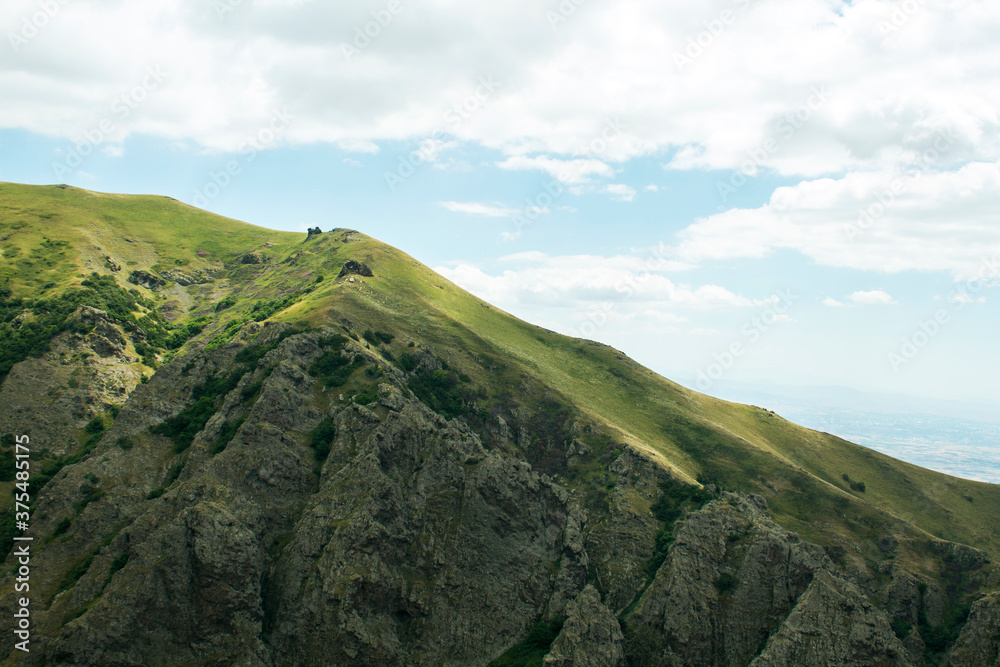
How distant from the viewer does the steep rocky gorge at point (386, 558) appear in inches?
3009

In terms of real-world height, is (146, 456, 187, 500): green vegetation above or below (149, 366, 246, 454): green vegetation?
below

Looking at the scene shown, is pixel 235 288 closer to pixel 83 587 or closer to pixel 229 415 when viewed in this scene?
pixel 229 415

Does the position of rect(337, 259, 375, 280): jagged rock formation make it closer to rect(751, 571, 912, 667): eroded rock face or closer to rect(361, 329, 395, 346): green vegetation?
rect(361, 329, 395, 346): green vegetation

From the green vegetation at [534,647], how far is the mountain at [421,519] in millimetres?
399

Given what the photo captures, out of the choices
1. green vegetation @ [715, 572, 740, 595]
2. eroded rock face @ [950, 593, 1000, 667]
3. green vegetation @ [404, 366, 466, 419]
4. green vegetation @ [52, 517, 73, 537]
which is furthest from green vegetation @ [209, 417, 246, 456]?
eroded rock face @ [950, 593, 1000, 667]

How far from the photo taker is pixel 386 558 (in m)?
84.9

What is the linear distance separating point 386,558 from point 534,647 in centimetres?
2474

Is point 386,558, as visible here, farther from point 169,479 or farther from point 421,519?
point 169,479

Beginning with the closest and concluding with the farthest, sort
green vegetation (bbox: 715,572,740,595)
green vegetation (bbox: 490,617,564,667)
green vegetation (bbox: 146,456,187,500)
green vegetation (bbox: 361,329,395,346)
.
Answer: green vegetation (bbox: 490,617,564,667), green vegetation (bbox: 715,572,740,595), green vegetation (bbox: 146,456,187,500), green vegetation (bbox: 361,329,395,346)

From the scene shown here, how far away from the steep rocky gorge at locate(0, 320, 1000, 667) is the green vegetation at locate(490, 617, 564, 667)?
877 mm

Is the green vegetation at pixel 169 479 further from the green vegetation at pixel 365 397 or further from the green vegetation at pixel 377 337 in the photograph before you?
the green vegetation at pixel 377 337

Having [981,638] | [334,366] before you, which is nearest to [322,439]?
[334,366]

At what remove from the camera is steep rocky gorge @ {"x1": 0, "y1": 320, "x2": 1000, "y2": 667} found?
76438mm

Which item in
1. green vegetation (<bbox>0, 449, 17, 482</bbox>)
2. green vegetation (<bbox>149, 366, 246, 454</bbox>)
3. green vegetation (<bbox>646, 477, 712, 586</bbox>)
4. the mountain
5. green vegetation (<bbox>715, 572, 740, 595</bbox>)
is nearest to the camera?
the mountain
